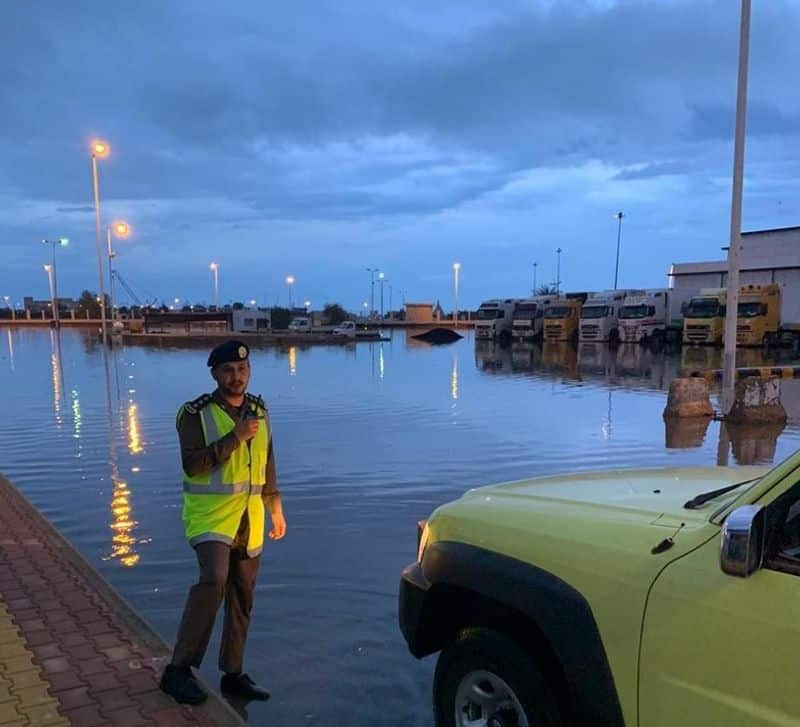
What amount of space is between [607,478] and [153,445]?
8.94 metres

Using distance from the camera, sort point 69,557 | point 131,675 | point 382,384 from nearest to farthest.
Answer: point 131,675 < point 69,557 < point 382,384

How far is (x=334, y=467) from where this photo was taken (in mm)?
9383

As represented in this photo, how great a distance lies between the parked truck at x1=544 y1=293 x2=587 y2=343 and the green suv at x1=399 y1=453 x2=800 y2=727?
45184mm

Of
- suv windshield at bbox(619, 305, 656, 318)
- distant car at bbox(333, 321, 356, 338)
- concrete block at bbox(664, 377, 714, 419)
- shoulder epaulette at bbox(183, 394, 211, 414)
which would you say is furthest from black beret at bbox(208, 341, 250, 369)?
distant car at bbox(333, 321, 356, 338)

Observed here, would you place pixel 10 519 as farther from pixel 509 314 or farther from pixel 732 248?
pixel 509 314

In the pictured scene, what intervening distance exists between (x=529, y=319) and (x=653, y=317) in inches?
343

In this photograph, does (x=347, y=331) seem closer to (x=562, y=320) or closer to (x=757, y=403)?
(x=562, y=320)

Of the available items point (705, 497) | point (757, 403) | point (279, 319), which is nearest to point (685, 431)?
point (757, 403)

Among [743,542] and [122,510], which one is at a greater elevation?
[743,542]

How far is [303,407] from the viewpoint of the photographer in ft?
49.3

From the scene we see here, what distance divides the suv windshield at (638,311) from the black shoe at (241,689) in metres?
42.8

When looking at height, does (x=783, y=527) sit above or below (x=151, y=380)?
above

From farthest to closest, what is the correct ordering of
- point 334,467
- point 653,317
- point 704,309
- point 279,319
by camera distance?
point 279,319 → point 653,317 → point 704,309 → point 334,467

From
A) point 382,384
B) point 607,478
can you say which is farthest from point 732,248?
point 607,478
